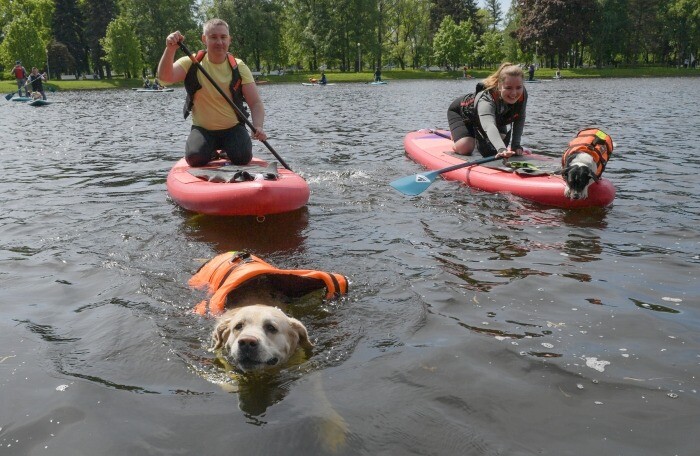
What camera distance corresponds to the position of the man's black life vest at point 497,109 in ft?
31.0

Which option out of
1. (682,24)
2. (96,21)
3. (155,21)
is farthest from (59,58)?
(682,24)

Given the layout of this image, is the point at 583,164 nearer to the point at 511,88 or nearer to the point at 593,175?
the point at 593,175

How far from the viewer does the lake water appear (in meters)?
3.17

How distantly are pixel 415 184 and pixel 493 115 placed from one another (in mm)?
1850

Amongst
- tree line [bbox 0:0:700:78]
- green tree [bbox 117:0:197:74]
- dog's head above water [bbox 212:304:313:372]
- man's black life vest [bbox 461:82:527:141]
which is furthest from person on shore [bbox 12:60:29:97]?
dog's head above water [bbox 212:304:313:372]

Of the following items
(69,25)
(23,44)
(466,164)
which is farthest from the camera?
(69,25)

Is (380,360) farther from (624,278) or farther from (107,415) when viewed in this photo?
(624,278)

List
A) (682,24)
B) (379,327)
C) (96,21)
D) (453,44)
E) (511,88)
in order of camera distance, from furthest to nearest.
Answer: (453,44) → (682,24) → (96,21) → (511,88) → (379,327)

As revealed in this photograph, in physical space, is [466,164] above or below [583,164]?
below

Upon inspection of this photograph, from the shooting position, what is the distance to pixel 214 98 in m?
8.37

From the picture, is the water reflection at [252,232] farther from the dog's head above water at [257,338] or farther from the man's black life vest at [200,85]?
the dog's head above water at [257,338]

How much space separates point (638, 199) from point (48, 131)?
1769cm

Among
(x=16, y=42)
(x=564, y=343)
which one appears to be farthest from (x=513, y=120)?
(x=16, y=42)

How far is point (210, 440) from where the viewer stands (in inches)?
Result: 122
